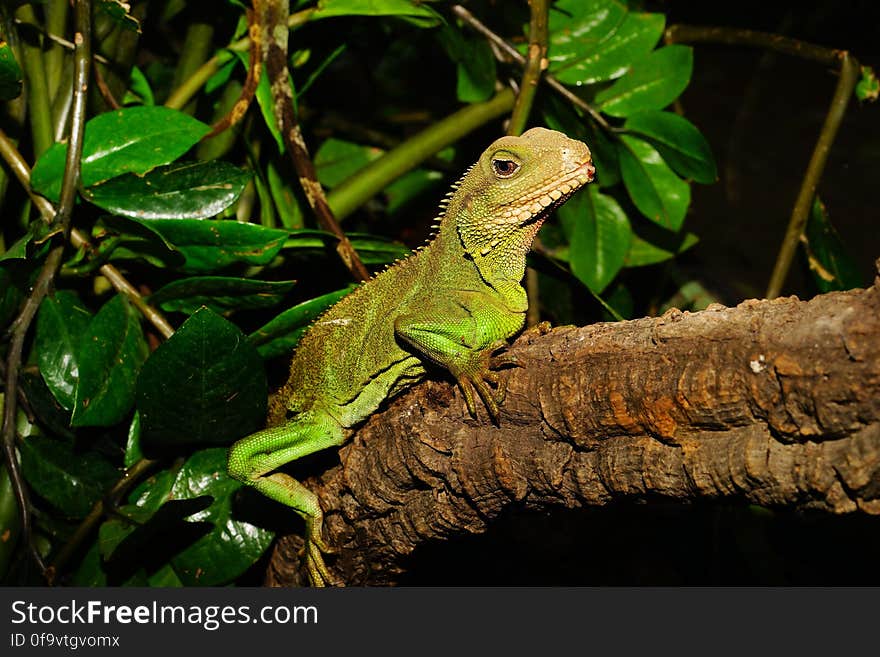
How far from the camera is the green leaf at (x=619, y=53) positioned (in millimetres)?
3768

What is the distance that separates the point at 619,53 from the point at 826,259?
4.50 ft

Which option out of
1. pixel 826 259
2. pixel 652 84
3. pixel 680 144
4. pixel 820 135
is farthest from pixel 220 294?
pixel 820 135

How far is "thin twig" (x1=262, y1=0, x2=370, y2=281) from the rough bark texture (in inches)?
30.0

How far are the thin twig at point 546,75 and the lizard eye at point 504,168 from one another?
3.15ft

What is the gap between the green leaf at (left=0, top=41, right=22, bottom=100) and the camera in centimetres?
266

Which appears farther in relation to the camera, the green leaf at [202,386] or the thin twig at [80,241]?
the thin twig at [80,241]

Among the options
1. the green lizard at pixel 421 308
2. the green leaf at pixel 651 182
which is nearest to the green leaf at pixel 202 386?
the green lizard at pixel 421 308

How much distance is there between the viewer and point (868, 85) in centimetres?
391

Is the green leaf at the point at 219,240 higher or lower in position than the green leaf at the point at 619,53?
lower

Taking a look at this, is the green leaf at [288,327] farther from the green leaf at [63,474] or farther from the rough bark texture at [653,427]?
the green leaf at [63,474]

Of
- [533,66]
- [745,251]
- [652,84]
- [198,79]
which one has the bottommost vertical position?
[745,251]

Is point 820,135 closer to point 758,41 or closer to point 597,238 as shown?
point 758,41

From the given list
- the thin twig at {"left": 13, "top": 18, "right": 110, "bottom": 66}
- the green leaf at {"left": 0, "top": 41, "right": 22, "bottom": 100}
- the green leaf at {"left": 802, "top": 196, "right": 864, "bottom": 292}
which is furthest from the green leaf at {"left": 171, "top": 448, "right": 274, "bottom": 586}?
the green leaf at {"left": 802, "top": 196, "right": 864, "bottom": 292}

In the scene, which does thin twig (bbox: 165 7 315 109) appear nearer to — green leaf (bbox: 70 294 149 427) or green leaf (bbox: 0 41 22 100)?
green leaf (bbox: 0 41 22 100)
